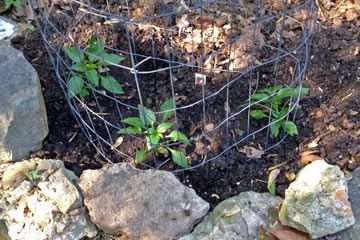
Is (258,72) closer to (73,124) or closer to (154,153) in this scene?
(154,153)

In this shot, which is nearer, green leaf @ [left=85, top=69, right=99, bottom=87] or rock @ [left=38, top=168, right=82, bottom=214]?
rock @ [left=38, top=168, right=82, bottom=214]

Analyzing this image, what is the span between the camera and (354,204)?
6.42 feet

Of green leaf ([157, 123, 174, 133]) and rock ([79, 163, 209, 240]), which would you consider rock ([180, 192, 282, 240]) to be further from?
green leaf ([157, 123, 174, 133])

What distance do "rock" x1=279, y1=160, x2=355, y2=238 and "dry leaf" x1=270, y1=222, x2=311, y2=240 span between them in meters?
0.03

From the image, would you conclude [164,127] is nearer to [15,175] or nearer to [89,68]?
[89,68]

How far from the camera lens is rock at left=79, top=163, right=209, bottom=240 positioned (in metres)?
1.99

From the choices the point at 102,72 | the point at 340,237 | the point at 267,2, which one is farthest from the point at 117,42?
the point at 340,237

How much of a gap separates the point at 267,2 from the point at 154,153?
169 cm

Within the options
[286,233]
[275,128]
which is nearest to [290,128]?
[275,128]

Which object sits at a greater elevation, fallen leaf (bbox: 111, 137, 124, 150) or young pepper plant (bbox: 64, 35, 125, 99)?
young pepper plant (bbox: 64, 35, 125, 99)

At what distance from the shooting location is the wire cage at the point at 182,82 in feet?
7.27

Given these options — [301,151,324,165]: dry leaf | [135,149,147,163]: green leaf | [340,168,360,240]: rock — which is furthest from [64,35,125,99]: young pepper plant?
[340,168,360,240]: rock

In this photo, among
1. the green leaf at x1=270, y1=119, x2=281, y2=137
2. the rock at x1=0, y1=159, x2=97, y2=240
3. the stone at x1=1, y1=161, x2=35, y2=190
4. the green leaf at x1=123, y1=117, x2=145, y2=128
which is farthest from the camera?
the green leaf at x1=270, y1=119, x2=281, y2=137

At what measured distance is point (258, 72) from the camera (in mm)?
2680
